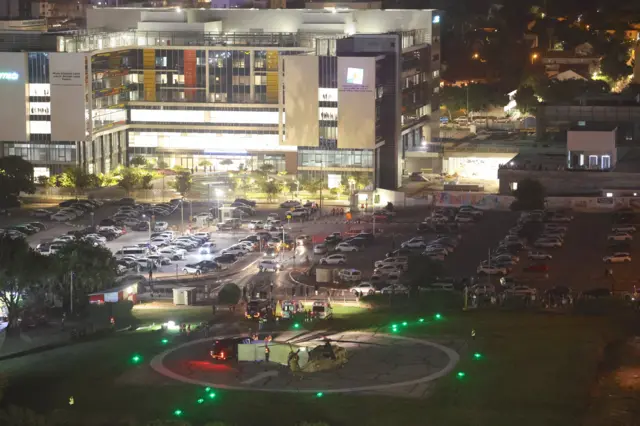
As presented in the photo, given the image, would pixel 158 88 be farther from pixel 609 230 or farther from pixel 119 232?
pixel 609 230

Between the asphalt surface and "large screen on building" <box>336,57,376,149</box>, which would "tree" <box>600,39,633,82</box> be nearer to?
"large screen on building" <box>336,57,376,149</box>

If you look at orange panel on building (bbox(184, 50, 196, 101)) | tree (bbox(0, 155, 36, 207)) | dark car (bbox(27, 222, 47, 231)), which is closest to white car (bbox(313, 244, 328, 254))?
dark car (bbox(27, 222, 47, 231))

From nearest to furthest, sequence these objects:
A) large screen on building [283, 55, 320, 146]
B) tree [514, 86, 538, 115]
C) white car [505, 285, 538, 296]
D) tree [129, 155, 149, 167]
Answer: white car [505, 285, 538, 296] → large screen on building [283, 55, 320, 146] → tree [129, 155, 149, 167] → tree [514, 86, 538, 115]

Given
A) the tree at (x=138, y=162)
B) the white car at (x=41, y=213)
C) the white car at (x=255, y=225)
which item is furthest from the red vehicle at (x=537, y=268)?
the tree at (x=138, y=162)

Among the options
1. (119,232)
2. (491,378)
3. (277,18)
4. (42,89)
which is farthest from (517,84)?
(491,378)

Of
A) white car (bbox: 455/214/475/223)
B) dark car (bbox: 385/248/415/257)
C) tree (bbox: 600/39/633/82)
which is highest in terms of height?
tree (bbox: 600/39/633/82)

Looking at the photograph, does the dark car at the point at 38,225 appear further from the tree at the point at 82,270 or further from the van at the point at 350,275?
the van at the point at 350,275

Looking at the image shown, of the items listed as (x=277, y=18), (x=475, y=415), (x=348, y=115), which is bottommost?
(x=475, y=415)
